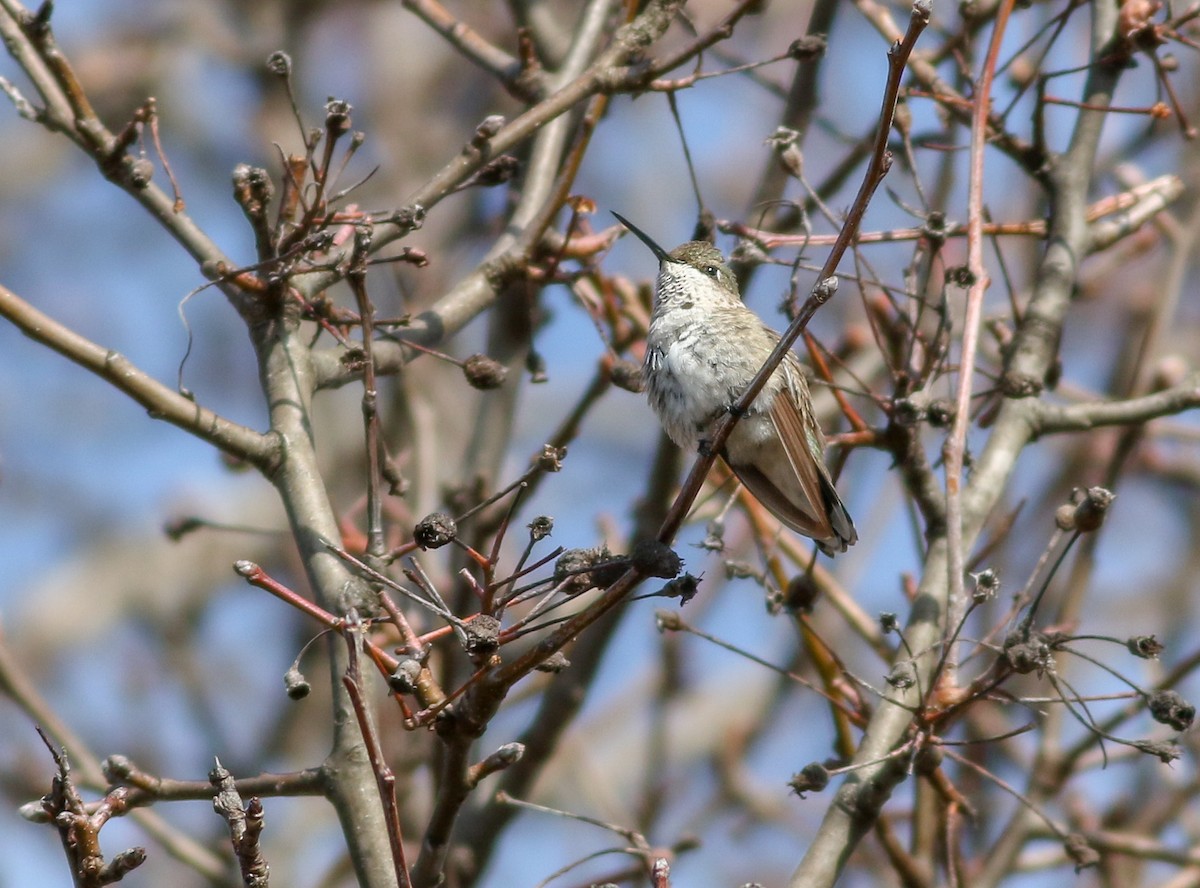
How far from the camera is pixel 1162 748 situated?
2.77 metres

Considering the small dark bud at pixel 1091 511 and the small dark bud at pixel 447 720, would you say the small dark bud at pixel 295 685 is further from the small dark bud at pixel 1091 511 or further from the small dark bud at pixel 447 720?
the small dark bud at pixel 1091 511

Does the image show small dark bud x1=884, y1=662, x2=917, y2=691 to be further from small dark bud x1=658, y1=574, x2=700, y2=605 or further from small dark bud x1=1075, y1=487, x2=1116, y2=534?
small dark bud x1=658, y1=574, x2=700, y2=605

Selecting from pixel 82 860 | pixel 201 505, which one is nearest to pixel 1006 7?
pixel 82 860

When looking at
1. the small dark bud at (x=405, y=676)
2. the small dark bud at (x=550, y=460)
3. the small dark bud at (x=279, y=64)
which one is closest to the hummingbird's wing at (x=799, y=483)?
the small dark bud at (x=550, y=460)

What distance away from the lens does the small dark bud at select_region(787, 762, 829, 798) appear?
3.01m

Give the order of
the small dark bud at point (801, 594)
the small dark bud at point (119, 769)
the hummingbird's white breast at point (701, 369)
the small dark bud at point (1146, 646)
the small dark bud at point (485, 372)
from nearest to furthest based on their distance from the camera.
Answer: the small dark bud at point (119, 769) → the small dark bud at point (1146, 646) → the small dark bud at point (485, 372) → the small dark bud at point (801, 594) → the hummingbird's white breast at point (701, 369)

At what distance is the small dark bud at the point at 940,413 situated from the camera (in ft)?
11.1

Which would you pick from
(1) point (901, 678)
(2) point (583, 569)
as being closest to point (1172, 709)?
(1) point (901, 678)

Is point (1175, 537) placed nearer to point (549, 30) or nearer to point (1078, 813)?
point (1078, 813)

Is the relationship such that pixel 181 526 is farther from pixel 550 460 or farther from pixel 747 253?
pixel 550 460

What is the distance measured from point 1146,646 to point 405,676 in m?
1.49

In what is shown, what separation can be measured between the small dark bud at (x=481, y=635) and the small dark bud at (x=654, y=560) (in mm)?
263

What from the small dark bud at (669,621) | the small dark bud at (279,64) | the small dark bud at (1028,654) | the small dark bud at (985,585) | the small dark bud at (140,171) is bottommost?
the small dark bud at (1028,654)

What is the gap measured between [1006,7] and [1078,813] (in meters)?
3.48
